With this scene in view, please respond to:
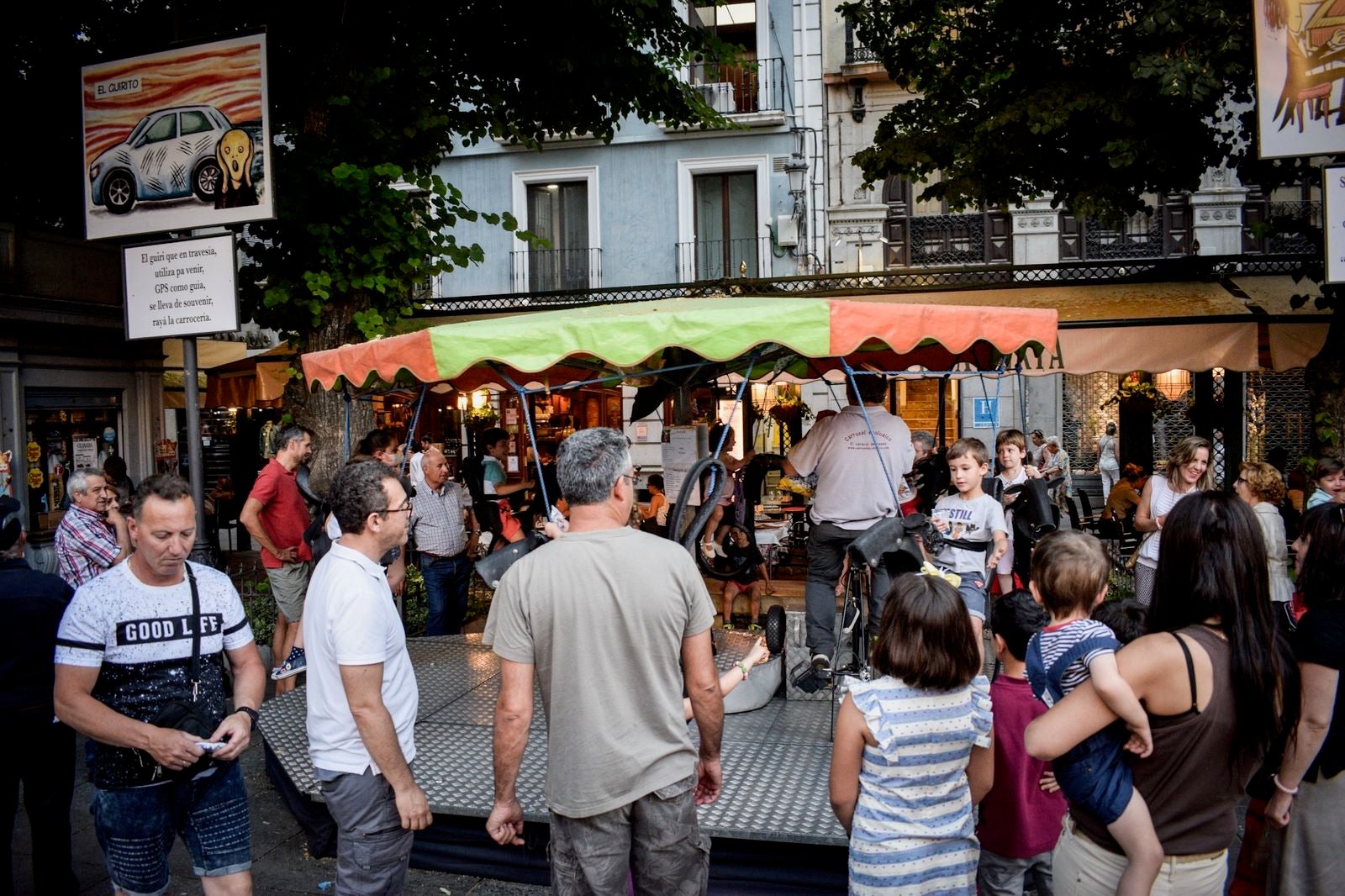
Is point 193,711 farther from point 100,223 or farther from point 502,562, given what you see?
point 100,223

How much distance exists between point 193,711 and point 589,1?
27.9 feet

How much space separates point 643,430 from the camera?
942 centimetres

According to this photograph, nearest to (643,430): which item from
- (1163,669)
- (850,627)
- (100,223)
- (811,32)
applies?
(850,627)

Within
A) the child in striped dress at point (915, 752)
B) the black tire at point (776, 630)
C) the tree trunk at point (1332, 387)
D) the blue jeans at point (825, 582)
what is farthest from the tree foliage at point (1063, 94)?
the child in striped dress at point (915, 752)

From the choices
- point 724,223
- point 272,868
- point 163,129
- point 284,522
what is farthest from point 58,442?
point 724,223

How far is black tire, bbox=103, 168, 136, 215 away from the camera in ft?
27.2

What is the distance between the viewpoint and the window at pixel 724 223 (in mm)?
18938

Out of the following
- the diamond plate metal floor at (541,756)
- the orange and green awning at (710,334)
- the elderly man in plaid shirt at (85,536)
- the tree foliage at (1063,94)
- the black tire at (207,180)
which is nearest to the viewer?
the diamond plate metal floor at (541,756)

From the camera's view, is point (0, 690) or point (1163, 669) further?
point (0, 690)

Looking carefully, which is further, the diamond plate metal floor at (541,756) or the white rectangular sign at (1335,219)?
the white rectangular sign at (1335,219)

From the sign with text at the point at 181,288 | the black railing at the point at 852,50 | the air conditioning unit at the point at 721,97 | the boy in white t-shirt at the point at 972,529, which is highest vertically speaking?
the black railing at the point at 852,50

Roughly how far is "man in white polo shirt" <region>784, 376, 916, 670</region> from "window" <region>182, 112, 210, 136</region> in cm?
611

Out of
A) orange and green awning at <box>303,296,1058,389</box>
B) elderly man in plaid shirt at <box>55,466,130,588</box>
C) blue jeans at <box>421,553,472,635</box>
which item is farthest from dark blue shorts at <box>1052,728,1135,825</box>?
blue jeans at <box>421,553,472,635</box>

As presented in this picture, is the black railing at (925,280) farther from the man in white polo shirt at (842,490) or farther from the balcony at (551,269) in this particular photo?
the man in white polo shirt at (842,490)
